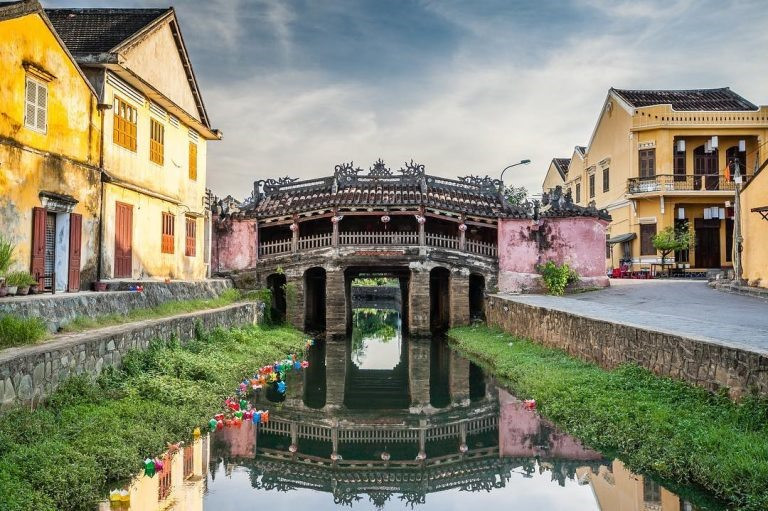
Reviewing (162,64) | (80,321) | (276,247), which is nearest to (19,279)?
(80,321)

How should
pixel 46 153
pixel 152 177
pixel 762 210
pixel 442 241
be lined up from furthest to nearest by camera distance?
pixel 442 241 → pixel 762 210 → pixel 152 177 → pixel 46 153

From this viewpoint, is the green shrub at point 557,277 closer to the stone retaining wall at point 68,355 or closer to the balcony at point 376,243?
the balcony at point 376,243

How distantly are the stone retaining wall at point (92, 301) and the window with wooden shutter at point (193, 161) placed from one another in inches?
173

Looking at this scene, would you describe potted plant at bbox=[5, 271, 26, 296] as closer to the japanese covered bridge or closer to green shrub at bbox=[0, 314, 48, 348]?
green shrub at bbox=[0, 314, 48, 348]

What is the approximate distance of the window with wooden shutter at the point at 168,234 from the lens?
1889 cm

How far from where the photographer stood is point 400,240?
25562mm

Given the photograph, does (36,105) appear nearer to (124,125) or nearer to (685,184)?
(124,125)

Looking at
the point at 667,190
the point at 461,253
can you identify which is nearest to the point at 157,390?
the point at 461,253

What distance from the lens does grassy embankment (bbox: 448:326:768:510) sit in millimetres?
6629

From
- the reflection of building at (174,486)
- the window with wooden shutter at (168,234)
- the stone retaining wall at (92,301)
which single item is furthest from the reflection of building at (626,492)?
the window with wooden shutter at (168,234)

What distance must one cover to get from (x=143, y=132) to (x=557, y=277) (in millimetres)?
15231

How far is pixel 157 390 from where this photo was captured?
10.3 m

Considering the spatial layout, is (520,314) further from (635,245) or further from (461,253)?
(635,245)

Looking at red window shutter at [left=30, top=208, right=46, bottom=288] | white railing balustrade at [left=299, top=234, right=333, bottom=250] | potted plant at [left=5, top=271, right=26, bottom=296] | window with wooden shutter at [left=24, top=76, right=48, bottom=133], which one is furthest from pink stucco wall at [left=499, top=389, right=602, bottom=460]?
white railing balustrade at [left=299, top=234, right=333, bottom=250]
